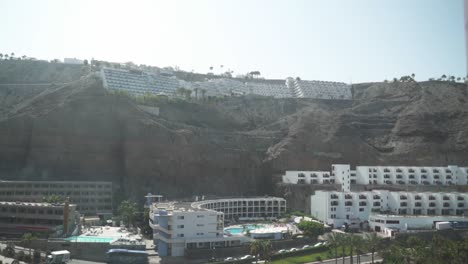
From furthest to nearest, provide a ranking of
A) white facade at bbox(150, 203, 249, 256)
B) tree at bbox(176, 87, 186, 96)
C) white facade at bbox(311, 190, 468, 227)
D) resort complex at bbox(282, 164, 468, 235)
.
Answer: tree at bbox(176, 87, 186, 96)
white facade at bbox(311, 190, 468, 227)
resort complex at bbox(282, 164, 468, 235)
white facade at bbox(150, 203, 249, 256)

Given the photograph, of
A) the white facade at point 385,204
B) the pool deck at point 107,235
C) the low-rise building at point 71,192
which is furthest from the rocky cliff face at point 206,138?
the white facade at point 385,204

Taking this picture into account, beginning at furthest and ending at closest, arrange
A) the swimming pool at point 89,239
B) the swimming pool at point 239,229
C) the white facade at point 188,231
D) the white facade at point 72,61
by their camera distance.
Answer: the white facade at point 72,61 → the swimming pool at point 239,229 → the swimming pool at point 89,239 → the white facade at point 188,231

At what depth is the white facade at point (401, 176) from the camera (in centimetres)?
7806

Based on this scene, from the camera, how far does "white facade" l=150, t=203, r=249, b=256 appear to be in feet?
166

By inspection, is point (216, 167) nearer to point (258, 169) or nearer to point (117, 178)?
point (258, 169)

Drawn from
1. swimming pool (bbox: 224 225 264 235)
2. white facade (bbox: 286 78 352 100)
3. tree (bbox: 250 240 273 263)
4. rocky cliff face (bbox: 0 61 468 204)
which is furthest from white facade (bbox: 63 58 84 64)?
tree (bbox: 250 240 273 263)

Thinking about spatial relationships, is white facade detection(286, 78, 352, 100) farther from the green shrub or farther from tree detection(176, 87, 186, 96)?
the green shrub

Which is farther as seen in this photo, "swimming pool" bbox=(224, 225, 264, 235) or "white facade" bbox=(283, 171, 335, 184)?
"white facade" bbox=(283, 171, 335, 184)

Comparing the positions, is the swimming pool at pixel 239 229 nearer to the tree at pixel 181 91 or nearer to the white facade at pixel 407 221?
the white facade at pixel 407 221

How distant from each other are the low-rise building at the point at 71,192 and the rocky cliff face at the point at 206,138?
3.85m

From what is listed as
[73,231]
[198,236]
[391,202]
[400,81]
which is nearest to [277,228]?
[198,236]

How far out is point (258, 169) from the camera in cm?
8788

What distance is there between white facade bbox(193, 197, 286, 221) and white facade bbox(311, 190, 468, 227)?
7549 mm

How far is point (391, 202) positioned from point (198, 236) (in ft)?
97.4
